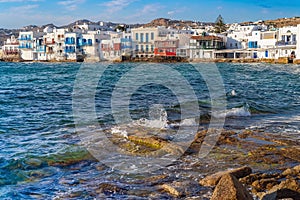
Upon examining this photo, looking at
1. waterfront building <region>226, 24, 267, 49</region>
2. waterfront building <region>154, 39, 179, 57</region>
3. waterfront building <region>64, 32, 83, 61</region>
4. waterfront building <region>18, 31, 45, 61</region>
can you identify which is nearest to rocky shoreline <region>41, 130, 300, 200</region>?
waterfront building <region>154, 39, 179, 57</region>

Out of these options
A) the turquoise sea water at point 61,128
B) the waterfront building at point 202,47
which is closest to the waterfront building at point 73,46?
the waterfront building at point 202,47

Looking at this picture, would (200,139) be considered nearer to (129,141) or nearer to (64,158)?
(129,141)

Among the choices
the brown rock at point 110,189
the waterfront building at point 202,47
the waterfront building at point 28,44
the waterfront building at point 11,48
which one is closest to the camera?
the brown rock at point 110,189

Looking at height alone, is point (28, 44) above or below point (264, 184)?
above

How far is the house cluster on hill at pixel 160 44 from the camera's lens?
69.4 m

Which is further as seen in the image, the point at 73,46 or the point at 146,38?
the point at 73,46

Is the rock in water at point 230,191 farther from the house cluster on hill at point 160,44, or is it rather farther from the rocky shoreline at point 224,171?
the house cluster on hill at point 160,44

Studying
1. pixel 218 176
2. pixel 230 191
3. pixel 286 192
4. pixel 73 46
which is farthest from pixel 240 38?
pixel 230 191

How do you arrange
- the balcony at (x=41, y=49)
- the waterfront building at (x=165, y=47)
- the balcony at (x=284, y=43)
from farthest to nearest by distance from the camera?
the balcony at (x=41, y=49) < the waterfront building at (x=165, y=47) < the balcony at (x=284, y=43)

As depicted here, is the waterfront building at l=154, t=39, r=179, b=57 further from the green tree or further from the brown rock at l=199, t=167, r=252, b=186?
the brown rock at l=199, t=167, r=252, b=186

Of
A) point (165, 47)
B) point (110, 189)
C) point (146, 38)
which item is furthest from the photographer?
point (146, 38)

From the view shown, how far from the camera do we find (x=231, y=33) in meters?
82.3

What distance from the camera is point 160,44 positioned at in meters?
77.1

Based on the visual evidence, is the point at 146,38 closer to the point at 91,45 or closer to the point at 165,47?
the point at 165,47
